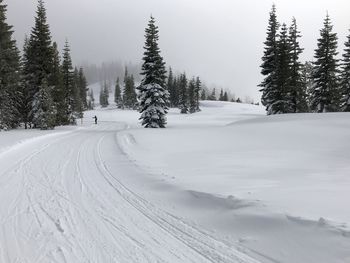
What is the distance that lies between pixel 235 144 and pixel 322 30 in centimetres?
2694

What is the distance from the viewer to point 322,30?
1543 inches

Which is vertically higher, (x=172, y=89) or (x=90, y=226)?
(x=172, y=89)

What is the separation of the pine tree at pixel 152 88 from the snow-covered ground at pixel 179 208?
2254 cm

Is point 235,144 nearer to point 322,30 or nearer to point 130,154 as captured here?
point 130,154

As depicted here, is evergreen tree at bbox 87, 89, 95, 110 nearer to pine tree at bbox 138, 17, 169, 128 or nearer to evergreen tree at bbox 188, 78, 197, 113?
evergreen tree at bbox 188, 78, 197, 113

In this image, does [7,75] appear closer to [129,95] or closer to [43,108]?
[43,108]

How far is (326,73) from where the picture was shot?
38.1 metres

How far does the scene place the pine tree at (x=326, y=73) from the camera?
37.8 meters

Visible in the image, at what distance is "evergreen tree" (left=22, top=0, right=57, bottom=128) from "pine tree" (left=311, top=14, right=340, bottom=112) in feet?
95.4

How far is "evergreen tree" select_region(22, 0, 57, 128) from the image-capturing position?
1467 inches

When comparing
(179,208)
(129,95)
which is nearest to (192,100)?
(129,95)

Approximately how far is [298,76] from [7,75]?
96.6 feet

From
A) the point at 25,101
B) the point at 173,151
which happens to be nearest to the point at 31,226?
the point at 173,151

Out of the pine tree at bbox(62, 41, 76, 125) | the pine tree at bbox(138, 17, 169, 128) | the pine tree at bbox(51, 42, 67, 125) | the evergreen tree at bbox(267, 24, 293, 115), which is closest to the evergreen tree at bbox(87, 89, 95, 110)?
the pine tree at bbox(62, 41, 76, 125)
